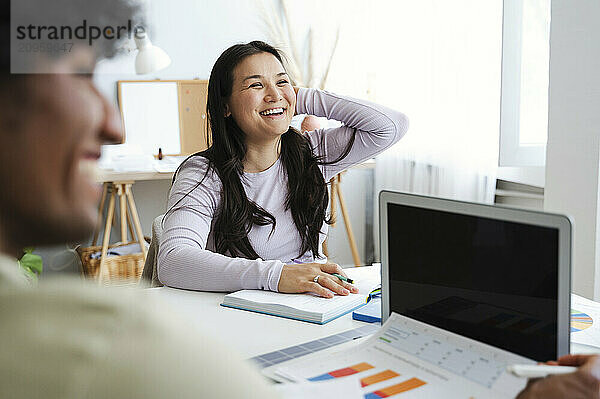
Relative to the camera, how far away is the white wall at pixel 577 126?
2.28 m

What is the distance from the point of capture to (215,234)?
69.9 inches

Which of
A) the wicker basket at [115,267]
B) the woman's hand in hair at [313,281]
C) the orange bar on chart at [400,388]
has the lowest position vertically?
the wicker basket at [115,267]

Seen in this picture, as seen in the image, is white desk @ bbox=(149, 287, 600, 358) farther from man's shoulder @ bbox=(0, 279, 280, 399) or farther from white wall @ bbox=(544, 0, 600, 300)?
white wall @ bbox=(544, 0, 600, 300)

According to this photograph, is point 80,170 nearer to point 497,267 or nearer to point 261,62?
point 497,267

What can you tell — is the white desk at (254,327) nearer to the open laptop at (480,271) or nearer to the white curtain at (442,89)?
the open laptop at (480,271)

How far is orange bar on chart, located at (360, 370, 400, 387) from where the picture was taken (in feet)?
3.12

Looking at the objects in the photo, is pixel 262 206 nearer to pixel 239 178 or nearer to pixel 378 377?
pixel 239 178

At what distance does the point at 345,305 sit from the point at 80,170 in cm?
103

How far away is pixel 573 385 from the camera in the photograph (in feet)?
2.55

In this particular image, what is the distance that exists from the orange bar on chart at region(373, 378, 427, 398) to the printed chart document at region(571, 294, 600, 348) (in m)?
0.41

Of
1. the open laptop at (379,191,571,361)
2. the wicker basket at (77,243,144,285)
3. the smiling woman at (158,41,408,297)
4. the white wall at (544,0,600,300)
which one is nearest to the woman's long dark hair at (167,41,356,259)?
the smiling woman at (158,41,408,297)

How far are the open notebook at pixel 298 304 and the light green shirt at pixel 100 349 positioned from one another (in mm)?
892

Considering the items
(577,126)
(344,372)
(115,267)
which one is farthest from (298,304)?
(115,267)

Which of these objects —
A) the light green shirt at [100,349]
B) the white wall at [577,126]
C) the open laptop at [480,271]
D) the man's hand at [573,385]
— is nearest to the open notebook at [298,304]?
the open laptop at [480,271]
